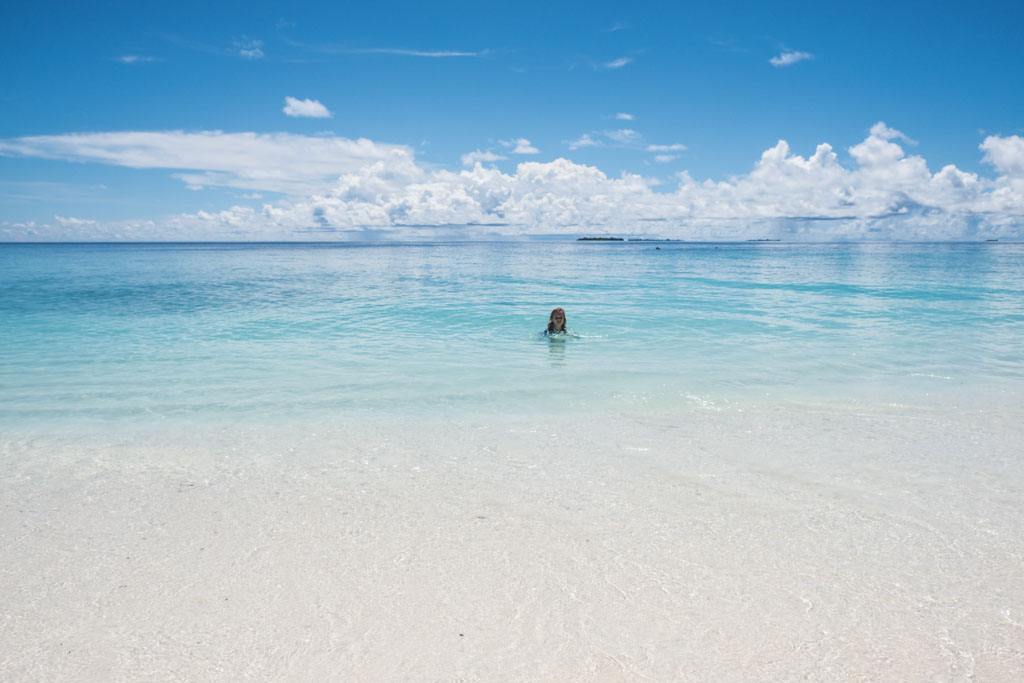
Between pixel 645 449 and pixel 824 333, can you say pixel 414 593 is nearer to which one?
pixel 645 449

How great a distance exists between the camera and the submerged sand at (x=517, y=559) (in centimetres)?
355

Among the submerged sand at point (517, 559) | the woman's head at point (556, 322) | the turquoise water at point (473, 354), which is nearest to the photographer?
the submerged sand at point (517, 559)

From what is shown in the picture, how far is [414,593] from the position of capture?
13.6 feet

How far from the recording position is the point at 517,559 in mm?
4598

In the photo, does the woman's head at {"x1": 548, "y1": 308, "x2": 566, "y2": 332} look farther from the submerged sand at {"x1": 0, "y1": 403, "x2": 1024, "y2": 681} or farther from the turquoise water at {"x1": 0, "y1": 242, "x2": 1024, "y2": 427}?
the submerged sand at {"x1": 0, "y1": 403, "x2": 1024, "y2": 681}

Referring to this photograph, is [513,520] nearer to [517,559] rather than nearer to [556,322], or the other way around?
[517,559]

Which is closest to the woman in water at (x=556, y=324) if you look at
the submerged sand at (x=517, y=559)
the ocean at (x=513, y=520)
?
the ocean at (x=513, y=520)

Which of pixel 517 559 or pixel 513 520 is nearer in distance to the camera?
pixel 517 559

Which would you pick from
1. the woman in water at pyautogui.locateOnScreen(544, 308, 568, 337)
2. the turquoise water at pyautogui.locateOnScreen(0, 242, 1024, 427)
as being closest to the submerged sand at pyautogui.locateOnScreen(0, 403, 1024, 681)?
the turquoise water at pyautogui.locateOnScreen(0, 242, 1024, 427)

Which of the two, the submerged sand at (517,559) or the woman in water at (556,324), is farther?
the woman in water at (556,324)

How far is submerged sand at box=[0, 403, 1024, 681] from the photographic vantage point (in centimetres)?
355

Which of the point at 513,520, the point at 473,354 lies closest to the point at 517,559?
the point at 513,520

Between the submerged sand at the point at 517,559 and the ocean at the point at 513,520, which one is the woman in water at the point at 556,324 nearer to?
the ocean at the point at 513,520

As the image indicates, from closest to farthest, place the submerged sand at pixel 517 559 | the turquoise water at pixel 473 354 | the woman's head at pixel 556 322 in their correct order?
the submerged sand at pixel 517 559, the turquoise water at pixel 473 354, the woman's head at pixel 556 322
